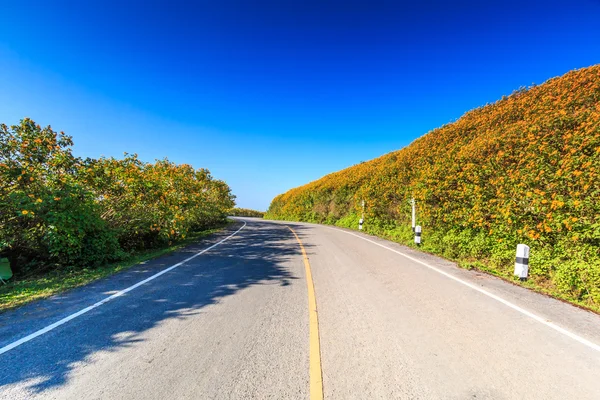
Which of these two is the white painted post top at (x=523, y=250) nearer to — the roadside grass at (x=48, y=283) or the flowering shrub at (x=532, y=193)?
the flowering shrub at (x=532, y=193)

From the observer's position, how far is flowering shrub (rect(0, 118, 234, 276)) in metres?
6.02

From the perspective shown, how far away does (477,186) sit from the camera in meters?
7.95

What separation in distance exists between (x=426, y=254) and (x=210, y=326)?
7.59 meters

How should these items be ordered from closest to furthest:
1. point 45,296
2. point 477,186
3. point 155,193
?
point 45,296, point 477,186, point 155,193

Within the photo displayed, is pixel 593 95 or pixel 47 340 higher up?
pixel 593 95

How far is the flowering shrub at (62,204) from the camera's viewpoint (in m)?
6.02

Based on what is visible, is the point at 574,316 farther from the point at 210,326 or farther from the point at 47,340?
the point at 47,340

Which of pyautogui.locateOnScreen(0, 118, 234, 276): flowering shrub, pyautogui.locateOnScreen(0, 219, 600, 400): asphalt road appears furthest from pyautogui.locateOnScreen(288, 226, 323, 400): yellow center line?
pyautogui.locateOnScreen(0, 118, 234, 276): flowering shrub


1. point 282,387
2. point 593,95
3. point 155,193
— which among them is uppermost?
point 593,95

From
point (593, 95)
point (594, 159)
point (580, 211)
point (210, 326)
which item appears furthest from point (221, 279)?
point (593, 95)

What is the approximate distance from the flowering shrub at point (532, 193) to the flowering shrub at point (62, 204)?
1008 centimetres

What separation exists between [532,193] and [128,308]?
8.32 meters

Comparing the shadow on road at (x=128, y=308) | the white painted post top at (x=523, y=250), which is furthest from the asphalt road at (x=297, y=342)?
A: the white painted post top at (x=523, y=250)

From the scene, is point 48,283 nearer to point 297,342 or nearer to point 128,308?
point 128,308
